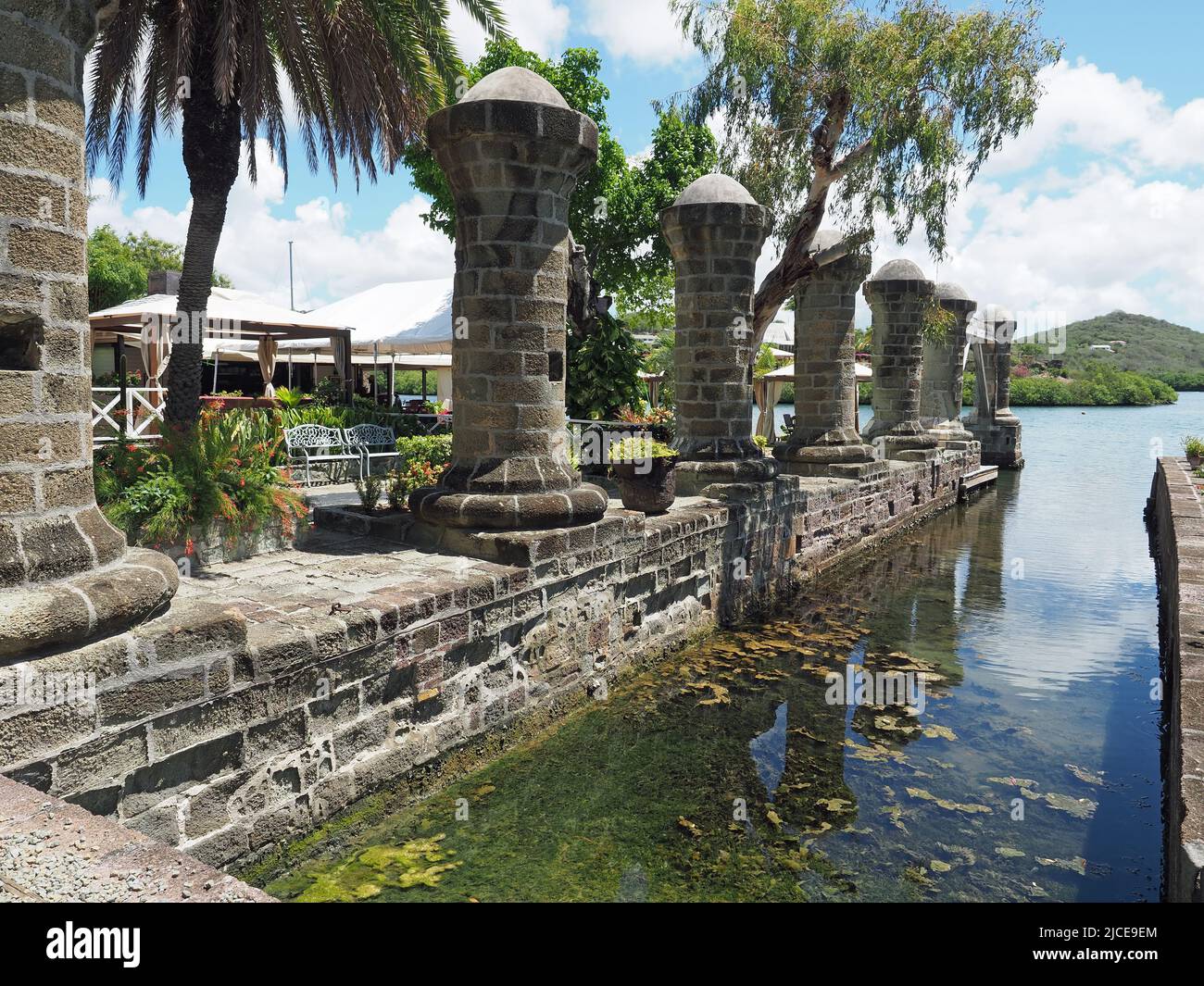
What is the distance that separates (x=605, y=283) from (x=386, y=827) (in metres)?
17.9

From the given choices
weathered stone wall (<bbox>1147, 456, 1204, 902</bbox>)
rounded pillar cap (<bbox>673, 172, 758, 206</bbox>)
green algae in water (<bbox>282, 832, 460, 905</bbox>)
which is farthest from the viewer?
rounded pillar cap (<bbox>673, 172, 758, 206</bbox>)

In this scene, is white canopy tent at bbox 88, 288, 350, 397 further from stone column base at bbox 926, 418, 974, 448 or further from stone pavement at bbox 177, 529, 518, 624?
stone column base at bbox 926, 418, 974, 448

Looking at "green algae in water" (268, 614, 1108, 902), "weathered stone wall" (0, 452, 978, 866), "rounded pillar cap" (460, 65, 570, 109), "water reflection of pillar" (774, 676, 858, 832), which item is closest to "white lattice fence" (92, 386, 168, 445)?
"weathered stone wall" (0, 452, 978, 866)

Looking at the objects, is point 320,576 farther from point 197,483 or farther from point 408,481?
point 408,481

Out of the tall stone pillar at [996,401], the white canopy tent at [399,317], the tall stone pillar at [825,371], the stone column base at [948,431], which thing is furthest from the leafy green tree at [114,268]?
the tall stone pillar at [996,401]

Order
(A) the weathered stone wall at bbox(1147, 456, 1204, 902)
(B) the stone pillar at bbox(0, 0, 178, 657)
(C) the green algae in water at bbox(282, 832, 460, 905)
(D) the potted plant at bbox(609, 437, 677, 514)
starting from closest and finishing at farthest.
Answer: (A) the weathered stone wall at bbox(1147, 456, 1204, 902), (B) the stone pillar at bbox(0, 0, 178, 657), (C) the green algae in water at bbox(282, 832, 460, 905), (D) the potted plant at bbox(609, 437, 677, 514)

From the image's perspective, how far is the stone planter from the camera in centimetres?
776

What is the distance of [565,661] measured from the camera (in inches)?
247

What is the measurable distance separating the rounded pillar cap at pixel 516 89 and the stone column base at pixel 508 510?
2.67 m

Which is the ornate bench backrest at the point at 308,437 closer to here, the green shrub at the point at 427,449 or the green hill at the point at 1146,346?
the green shrub at the point at 427,449

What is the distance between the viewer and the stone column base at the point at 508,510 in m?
6.07

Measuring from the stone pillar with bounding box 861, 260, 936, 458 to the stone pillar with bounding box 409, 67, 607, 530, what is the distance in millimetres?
11991
